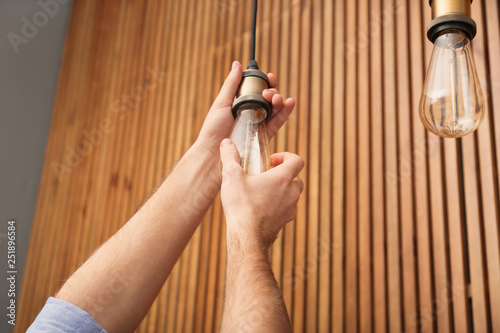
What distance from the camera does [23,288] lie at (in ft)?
7.61

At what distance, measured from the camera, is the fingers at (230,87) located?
877 millimetres

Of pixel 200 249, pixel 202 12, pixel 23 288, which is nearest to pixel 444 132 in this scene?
pixel 200 249

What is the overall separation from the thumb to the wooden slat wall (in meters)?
0.83

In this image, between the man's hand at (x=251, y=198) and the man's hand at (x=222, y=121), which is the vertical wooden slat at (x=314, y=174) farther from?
the man's hand at (x=251, y=198)

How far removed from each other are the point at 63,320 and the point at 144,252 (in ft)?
0.64

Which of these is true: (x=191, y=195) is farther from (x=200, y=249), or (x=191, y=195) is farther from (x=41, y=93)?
(x=41, y=93)

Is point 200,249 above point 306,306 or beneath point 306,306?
above

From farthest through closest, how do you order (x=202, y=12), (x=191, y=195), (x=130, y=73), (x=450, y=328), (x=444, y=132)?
1. (x=130, y=73)
2. (x=202, y=12)
3. (x=450, y=328)
4. (x=191, y=195)
5. (x=444, y=132)

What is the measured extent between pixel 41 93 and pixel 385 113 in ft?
6.27

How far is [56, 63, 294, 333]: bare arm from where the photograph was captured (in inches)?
35.1

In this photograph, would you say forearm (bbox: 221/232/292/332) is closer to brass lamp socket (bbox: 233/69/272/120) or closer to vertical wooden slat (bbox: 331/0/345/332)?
brass lamp socket (bbox: 233/69/272/120)

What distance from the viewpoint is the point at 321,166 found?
1.56 meters

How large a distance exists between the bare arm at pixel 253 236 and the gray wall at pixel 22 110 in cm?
196

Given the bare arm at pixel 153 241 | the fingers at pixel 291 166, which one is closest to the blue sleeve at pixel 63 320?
the bare arm at pixel 153 241
